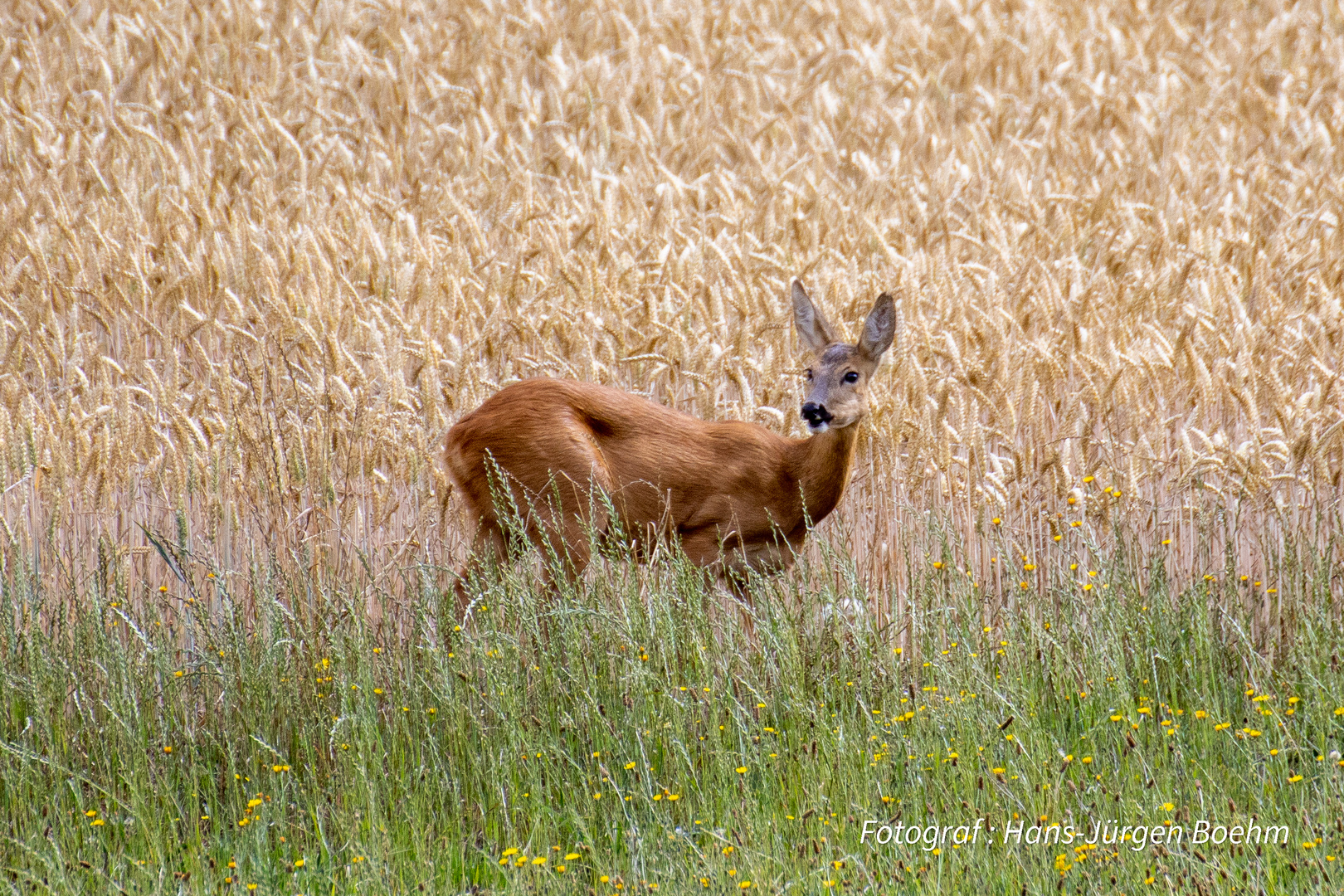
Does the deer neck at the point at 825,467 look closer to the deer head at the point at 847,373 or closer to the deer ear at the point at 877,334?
the deer head at the point at 847,373

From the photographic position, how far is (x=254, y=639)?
484cm

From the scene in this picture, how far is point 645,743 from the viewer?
14.6 ft

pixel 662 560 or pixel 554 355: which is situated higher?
pixel 554 355

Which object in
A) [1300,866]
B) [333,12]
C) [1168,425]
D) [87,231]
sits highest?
[333,12]

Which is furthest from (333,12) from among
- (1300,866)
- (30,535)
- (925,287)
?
(1300,866)

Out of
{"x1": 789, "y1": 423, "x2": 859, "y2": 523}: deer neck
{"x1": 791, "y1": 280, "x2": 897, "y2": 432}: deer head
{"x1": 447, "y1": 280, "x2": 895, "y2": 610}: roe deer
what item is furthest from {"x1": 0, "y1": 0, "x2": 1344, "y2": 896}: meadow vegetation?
{"x1": 791, "y1": 280, "x2": 897, "y2": 432}: deer head

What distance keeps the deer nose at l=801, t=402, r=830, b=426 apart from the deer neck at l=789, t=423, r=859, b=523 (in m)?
0.27

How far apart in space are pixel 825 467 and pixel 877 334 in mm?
585

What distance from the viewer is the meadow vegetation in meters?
4.18

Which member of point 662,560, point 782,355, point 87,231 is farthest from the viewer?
point 87,231

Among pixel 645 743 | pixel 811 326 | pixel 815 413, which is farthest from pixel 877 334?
pixel 645 743

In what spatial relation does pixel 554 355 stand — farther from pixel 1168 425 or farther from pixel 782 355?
pixel 1168 425

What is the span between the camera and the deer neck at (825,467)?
6012 mm

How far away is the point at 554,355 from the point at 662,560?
196 cm
